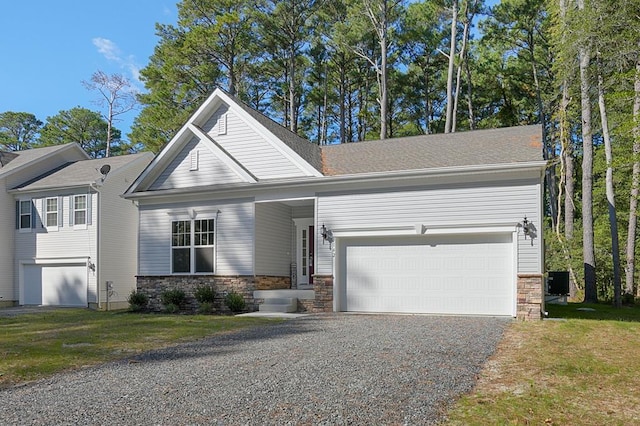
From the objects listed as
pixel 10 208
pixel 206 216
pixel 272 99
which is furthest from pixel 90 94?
pixel 206 216

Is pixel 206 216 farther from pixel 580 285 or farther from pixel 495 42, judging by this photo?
pixel 495 42

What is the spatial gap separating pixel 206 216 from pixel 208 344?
24.5 feet

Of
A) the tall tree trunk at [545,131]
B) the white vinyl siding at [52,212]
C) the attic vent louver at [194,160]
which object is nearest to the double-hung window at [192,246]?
the attic vent louver at [194,160]

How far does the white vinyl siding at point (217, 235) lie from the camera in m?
15.7

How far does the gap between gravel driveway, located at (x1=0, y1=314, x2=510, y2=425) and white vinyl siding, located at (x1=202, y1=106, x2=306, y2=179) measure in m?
6.93

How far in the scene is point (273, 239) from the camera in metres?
16.6

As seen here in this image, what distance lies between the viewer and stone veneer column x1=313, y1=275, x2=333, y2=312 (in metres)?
14.5

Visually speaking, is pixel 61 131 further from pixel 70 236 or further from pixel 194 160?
pixel 194 160

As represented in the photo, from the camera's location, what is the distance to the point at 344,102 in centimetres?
3509

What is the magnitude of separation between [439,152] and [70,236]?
14061mm

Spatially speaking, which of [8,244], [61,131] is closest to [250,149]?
[8,244]

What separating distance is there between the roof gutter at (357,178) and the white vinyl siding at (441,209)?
405 mm


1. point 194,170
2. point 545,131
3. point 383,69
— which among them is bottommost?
point 194,170

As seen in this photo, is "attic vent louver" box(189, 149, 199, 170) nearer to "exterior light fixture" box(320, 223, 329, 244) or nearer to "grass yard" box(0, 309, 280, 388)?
"exterior light fixture" box(320, 223, 329, 244)
